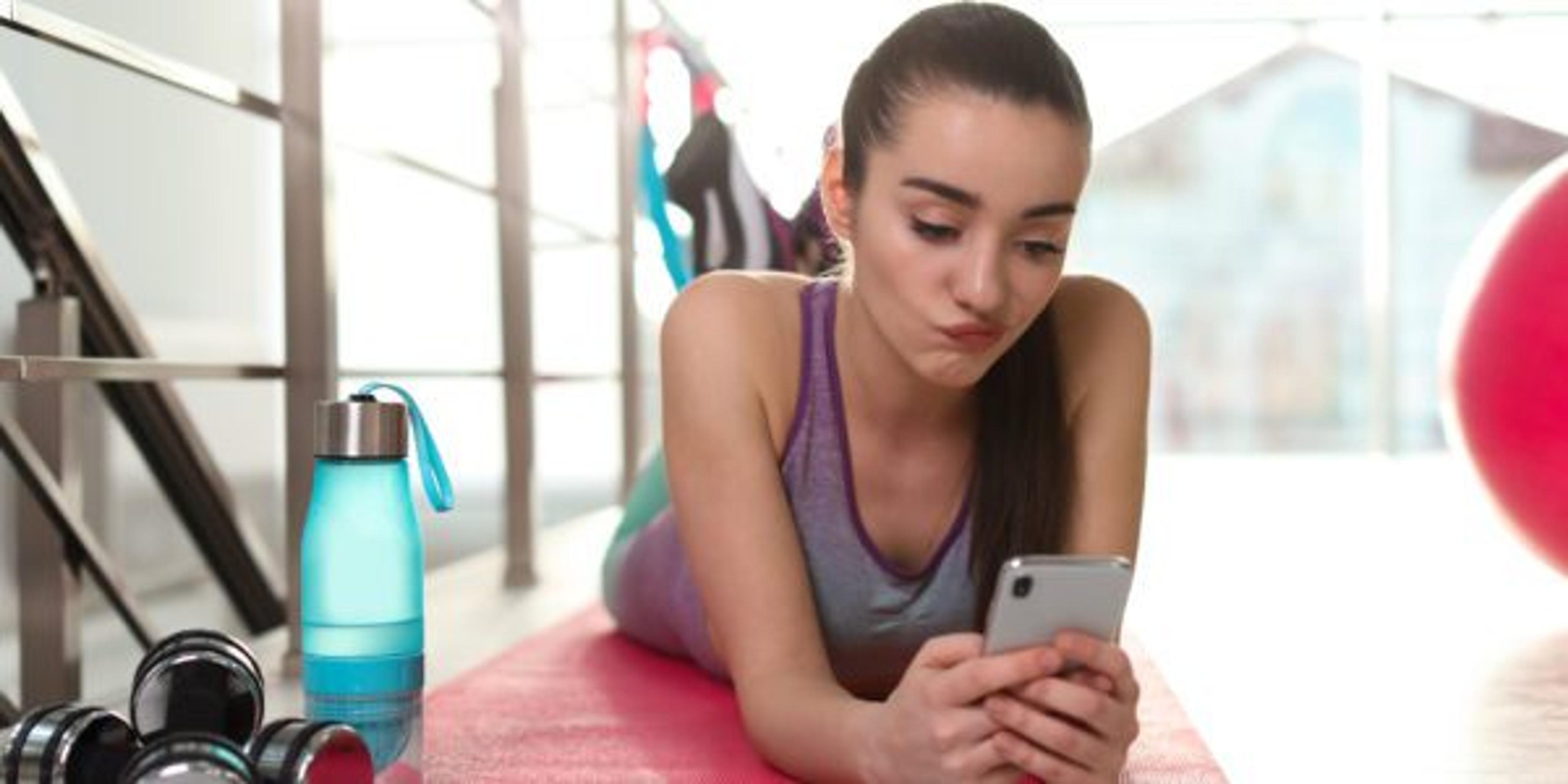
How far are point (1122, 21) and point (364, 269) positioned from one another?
384cm

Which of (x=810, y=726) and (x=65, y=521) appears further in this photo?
(x=65, y=521)

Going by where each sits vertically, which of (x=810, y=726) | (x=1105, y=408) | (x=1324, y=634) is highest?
(x=1105, y=408)

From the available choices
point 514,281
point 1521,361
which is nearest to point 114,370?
point 514,281

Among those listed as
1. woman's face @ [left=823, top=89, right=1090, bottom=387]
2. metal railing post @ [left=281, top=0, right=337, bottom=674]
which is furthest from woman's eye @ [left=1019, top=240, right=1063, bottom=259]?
metal railing post @ [left=281, top=0, right=337, bottom=674]

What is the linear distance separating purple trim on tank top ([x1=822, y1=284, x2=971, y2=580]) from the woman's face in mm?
227

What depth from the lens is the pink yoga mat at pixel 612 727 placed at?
4.36 feet

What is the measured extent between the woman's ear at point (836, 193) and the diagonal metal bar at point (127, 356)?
76cm

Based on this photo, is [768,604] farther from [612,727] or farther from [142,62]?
[142,62]

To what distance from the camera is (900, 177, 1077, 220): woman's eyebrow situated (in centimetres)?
111

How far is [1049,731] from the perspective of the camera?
0.98 m

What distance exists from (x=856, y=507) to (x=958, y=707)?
0.44m

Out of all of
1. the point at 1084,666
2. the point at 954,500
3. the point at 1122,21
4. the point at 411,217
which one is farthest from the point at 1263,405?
the point at 1084,666

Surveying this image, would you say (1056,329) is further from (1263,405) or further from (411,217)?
(1263,405)

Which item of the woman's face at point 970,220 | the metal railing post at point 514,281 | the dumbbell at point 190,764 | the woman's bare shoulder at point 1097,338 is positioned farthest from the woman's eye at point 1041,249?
the metal railing post at point 514,281
